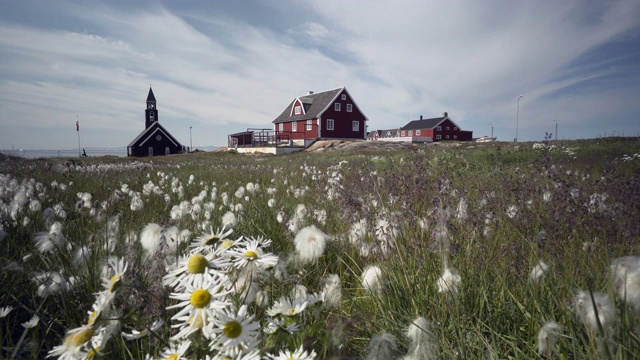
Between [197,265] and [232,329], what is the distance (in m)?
0.27

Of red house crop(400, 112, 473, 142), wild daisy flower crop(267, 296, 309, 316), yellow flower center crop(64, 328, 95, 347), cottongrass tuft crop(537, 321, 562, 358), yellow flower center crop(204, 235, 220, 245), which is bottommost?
cottongrass tuft crop(537, 321, 562, 358)

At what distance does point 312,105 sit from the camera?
55.9m

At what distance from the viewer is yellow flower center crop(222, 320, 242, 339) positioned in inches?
45.5

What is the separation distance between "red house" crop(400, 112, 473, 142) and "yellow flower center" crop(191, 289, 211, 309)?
317 ft

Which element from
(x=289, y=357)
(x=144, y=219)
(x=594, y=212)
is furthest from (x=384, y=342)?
(x=144, y=219)

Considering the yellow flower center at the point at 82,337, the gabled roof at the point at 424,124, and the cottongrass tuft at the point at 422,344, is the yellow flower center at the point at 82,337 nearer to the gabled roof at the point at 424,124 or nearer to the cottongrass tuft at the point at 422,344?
the cottongrass tuft at the point at 422,344

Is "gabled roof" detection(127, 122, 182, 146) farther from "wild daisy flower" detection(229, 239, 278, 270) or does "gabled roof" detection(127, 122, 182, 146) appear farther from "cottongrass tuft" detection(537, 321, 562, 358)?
"cottongrass tuft" detection(537, 321, 562, 358)

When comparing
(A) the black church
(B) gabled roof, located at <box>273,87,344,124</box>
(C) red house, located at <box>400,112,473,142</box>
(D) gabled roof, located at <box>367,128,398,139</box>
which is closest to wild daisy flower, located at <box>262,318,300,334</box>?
(B) gabled roof, located at <box>273,87,344,124</box>

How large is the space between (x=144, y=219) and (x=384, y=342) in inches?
164

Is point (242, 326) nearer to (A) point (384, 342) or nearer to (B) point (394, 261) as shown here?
(A) point (384, 342)

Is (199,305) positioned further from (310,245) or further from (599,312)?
(599,312)

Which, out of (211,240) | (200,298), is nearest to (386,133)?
(211,240)

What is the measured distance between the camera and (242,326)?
1.17 m

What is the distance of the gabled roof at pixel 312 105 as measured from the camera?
52344 millimetres
